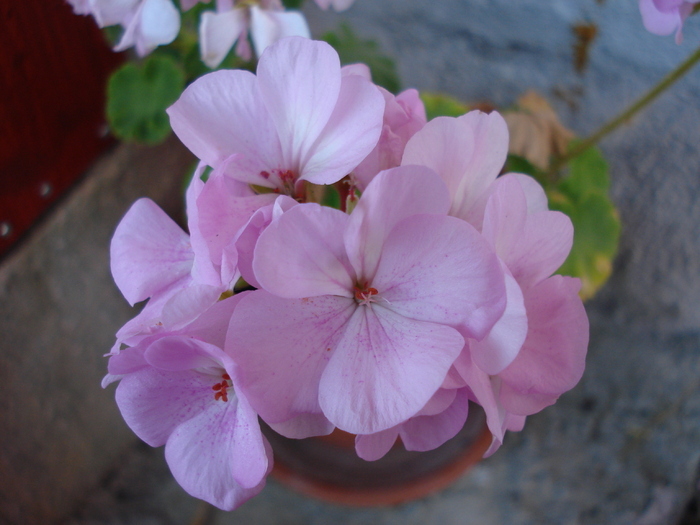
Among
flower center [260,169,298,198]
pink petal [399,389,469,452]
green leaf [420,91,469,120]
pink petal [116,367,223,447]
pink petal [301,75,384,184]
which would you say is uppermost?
pink petal [301,75,384,184]

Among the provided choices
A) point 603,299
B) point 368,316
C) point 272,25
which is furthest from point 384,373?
point 603,299

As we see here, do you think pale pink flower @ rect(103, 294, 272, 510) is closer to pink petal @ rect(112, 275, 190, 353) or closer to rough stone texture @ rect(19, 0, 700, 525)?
pink petal @ rect(112, 275, 190, 353)

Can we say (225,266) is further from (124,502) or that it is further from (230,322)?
(124,502)

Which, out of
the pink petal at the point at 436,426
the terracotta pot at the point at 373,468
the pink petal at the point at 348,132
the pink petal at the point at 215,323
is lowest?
the terracotta pot at the point at 373,468

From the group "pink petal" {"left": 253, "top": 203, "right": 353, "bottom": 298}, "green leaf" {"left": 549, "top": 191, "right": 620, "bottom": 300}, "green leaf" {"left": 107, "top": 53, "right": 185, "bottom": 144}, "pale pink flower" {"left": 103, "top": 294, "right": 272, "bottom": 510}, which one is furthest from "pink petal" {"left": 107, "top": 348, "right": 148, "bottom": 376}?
"green leaf" {"left": 549, "top": 191, "right": 620, "bottom": 300}

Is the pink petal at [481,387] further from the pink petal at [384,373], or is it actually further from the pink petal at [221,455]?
the pink petal at [221,455]

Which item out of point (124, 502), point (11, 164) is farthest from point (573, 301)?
point (124, 502)

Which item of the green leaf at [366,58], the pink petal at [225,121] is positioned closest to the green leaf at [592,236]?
the green leaf at [366,58]
